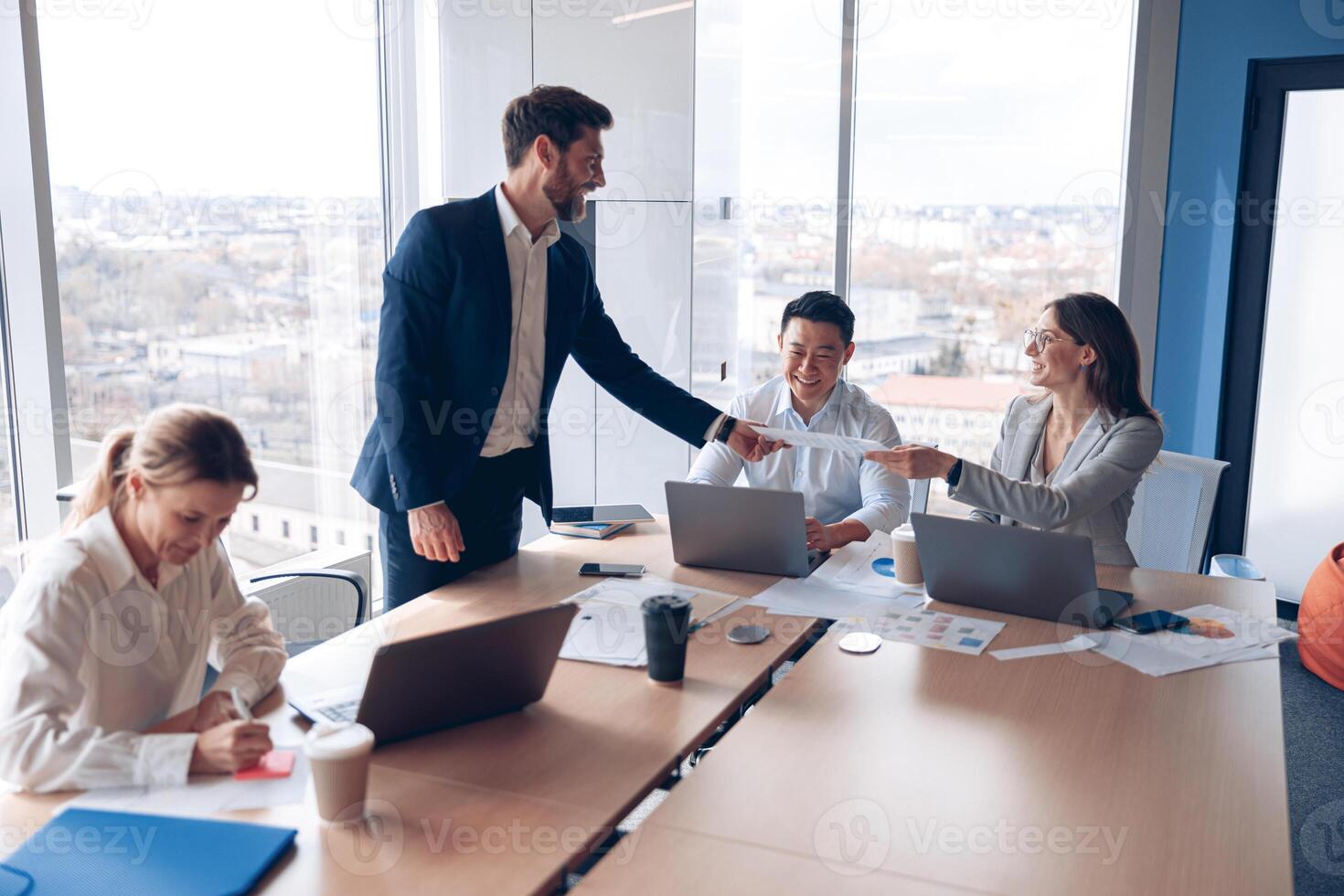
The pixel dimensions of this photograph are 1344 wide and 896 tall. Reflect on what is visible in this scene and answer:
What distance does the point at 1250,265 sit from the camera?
444 centimetres

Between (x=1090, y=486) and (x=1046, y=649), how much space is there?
685mm

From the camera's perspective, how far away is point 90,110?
288 centimetres

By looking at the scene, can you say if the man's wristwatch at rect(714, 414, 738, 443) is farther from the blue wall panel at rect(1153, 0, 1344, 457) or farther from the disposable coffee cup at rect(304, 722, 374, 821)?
the blue wall panel at rect(1153, 0, 1344, 457)

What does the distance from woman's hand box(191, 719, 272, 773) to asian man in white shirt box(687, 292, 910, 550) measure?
1670 millimetres

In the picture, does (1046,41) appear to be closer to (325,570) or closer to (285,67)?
(285,67)

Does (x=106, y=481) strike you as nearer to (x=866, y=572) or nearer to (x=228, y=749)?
(x=228, y=749)

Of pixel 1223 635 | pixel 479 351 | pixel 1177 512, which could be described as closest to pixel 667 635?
pixel 479 351

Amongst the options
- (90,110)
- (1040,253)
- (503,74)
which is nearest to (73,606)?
(90,110)

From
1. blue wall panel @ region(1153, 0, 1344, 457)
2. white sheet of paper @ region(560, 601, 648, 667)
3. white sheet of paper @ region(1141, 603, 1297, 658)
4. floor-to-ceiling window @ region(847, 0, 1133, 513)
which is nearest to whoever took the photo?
white sheet of paper @ region(560, 601, 648, 667)

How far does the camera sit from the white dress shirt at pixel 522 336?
2570mm

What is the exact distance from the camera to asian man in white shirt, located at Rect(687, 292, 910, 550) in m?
2.99

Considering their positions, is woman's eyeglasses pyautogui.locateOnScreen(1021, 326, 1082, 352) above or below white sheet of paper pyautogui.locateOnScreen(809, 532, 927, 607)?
above

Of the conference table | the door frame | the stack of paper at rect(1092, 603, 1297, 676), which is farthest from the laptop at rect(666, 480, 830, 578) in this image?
the door frame

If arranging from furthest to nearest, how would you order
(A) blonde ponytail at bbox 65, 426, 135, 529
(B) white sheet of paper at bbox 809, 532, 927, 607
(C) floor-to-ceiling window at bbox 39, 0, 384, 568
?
(C) floor-to-ceiling window at bbox 39, 0, 384, 568 → (B) white sheet of paper at bbox 809, 532, 927, 607 → (A) blonde ponytail at bbox 65, 426, 135, 529
